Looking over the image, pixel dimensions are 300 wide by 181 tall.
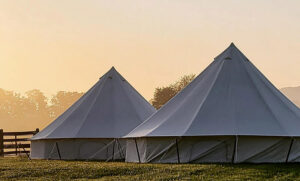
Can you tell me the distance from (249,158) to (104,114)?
344 inches

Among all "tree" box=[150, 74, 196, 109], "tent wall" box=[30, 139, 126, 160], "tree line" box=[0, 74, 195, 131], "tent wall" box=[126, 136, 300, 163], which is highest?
"tree line" box=[0, 74, 195, 131]

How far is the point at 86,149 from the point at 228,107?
7.02 m

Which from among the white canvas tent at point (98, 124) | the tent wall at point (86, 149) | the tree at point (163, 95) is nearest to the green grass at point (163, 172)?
the tent wall at point (86, 149)

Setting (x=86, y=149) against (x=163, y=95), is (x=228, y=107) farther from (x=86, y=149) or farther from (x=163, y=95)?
(x=163, y=95)

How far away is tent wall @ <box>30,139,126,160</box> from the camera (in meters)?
22.0

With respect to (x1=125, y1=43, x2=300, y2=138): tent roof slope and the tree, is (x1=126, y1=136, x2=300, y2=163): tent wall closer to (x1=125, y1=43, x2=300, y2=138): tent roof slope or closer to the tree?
(x1=125, y1=43, x2=300, y2=138): tent roof slope

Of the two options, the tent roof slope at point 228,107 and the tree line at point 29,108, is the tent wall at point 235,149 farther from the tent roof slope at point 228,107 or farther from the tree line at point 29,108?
the tree line at point 29,108

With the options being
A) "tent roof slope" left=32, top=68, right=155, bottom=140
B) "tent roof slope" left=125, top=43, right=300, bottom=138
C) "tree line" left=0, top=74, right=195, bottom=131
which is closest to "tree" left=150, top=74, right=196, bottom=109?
"tent roof slope" left=32, top=68, right=155, bottom=140

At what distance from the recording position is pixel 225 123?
16859 mm

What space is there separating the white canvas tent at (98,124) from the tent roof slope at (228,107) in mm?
3653

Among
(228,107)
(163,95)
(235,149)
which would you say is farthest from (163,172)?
(163,95)

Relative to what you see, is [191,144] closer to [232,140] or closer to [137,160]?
[232,140]

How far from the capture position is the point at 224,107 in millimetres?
17547

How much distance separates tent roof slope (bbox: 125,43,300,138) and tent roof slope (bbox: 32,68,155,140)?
162 inches
